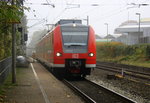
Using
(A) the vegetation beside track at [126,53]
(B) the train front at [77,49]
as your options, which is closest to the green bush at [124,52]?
(A) the vegetation beside track at [126,53]

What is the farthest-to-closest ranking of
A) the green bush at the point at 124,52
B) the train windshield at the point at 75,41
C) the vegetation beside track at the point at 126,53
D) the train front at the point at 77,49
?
the green bush at the point at 124,52
the vegetation beside track at the point at 126,53
the train windshield at the point at 75,41
the train front at the point at 77,49

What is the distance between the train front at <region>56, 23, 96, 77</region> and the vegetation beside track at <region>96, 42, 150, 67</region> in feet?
57.1

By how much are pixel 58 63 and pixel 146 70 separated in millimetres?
11782

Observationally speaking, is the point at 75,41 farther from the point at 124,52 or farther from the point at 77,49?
the point at 124,52

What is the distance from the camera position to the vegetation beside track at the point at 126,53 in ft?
137

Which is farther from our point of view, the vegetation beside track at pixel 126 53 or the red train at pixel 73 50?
the vegetation beside track at pixel 126 53

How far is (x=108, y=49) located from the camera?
57719 millimetres

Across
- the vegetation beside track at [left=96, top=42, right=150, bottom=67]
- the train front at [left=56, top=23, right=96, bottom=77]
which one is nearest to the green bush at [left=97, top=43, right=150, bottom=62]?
the vegetation beside track at [left=96, top=42, right=150, bottom=67]

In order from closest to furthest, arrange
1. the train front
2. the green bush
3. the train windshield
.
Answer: the train front → the train windshield → the green bush

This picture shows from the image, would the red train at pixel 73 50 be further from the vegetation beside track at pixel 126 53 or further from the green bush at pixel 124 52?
the green bush at pixel 124 52

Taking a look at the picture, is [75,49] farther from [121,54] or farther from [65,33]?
[121,54]

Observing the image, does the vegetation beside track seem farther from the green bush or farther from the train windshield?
the train windshield

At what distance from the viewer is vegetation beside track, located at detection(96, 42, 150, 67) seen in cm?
4172

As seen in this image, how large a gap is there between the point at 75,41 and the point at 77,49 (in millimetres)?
606
